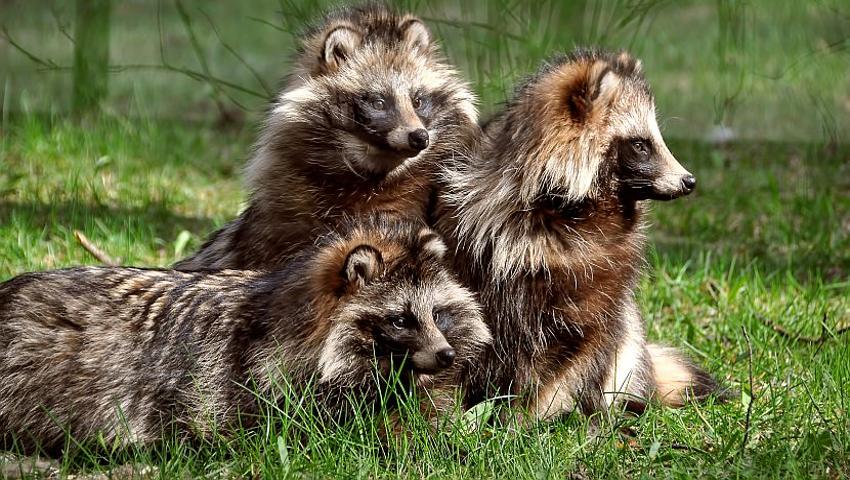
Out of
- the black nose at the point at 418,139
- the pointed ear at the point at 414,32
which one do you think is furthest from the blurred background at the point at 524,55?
the black nose at the point at 418,139

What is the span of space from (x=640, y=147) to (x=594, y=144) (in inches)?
7.8

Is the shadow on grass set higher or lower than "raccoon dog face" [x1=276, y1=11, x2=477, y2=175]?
lower

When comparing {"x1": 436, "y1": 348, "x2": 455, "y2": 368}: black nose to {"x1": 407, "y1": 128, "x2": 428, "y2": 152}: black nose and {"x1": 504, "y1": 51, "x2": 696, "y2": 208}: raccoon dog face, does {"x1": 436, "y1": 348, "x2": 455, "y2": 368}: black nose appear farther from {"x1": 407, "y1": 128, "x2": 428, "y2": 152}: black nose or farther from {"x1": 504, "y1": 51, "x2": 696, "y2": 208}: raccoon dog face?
{"x1": 407, "y1": 128, "x2": 428, "y2": 152}: black nose

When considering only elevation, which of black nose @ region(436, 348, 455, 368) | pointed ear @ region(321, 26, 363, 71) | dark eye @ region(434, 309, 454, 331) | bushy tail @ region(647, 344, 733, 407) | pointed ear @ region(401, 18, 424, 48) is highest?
pointed ear @ region(401, 18, 424, 48)

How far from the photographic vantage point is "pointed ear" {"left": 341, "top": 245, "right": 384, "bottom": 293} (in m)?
4.23

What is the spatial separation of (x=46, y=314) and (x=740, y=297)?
11.2 ft

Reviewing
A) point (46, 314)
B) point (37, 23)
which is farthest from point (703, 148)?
point (37, 23)

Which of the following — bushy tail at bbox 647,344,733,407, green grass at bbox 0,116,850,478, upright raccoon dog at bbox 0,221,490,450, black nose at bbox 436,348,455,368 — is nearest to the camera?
green grass at bbox 0,116,850,478

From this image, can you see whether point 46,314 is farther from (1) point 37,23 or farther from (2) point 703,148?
(1) point 37,23

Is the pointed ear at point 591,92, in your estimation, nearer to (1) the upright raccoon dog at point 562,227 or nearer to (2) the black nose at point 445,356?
(1) the upright raccoon dog at point 562,227

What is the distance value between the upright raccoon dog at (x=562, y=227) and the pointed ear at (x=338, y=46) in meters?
1.10

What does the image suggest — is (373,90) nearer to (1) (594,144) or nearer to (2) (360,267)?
(1) (594,144)

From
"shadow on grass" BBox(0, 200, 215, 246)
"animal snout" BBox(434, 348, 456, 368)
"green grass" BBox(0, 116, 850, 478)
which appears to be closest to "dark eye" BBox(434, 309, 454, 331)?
"animal snout" BBox(434, 348, 456, 368)

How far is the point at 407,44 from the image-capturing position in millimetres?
5559
